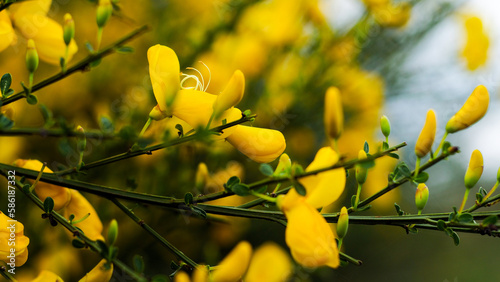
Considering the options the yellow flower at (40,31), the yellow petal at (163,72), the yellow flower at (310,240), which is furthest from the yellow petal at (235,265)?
the yellow flower at (40,31)

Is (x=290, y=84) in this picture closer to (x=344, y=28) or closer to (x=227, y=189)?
(x=344, y=28)

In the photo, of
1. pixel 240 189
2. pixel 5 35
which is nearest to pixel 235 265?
pixel 240 189

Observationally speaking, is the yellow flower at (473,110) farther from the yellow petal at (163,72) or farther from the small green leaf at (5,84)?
the small green leaf at (5,84)

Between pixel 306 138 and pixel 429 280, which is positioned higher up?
pixel 306 138

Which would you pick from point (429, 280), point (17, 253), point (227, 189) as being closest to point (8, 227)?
point (17, 253)

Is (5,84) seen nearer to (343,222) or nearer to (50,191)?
(50,191)

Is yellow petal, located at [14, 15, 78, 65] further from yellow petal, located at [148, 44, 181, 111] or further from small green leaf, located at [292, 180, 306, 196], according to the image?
small green leaf, located at [292, 180, 306, 196]
